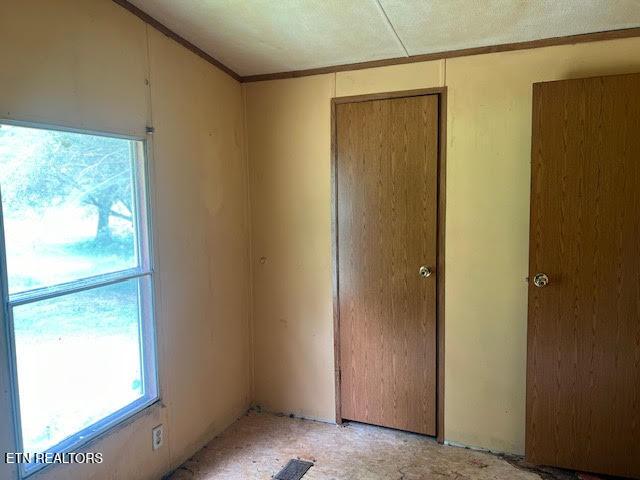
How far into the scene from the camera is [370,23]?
2057mm

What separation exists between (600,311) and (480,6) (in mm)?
1476

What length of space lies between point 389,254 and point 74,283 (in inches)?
62.0

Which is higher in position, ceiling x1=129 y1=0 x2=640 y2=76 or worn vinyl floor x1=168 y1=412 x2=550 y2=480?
ceiling x1=129 y1=0 x2=640 y2=76

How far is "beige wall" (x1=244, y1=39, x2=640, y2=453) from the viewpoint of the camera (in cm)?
232

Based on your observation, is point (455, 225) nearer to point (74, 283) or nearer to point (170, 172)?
point (170, 172)

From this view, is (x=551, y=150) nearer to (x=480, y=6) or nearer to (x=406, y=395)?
(x=480, y=6)

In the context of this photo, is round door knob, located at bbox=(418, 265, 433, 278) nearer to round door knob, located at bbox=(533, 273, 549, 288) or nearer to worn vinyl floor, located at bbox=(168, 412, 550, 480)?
round door knob, located at bbox=(533, 273, 549, 288)

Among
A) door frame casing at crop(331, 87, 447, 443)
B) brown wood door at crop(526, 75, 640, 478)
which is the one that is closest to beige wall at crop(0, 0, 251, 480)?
door frame casing at crop(331, 87, 447, 443)

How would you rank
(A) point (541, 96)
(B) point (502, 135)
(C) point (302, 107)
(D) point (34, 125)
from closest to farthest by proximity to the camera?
(D) point (34, 125)
(A) point (541, 96)
(B) point (502, 135)
(C) point (302, 107)

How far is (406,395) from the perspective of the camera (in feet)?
8.62

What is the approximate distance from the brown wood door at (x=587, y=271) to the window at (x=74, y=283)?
188 cm

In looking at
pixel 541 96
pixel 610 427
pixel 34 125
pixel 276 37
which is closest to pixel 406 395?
pixel 610 427

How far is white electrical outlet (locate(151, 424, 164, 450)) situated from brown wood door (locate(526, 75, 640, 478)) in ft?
6.02

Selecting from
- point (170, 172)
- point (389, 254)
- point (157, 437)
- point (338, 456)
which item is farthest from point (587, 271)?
point (157, 437)
